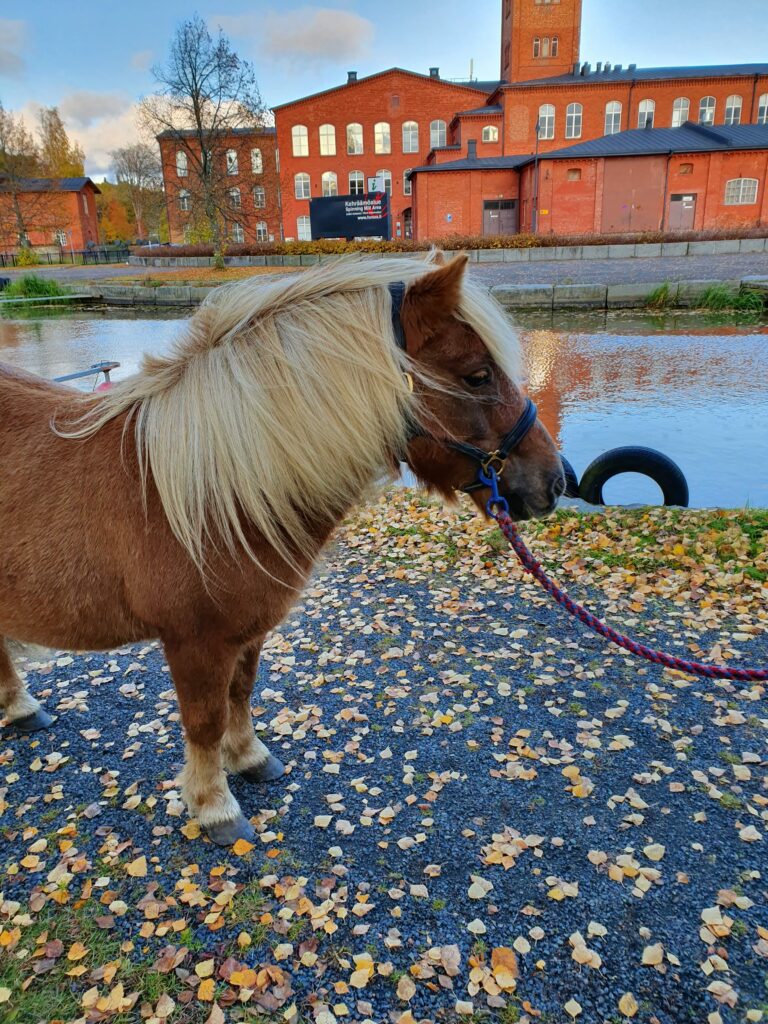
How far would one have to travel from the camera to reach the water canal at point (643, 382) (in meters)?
6.93

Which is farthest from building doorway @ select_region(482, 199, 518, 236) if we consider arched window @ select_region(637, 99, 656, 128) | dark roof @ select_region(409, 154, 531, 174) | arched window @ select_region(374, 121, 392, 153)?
arched window @ select_region(637, 99, 656, 128)

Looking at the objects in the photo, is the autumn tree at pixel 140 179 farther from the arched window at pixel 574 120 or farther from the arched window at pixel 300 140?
the arched window at pixel 574 120

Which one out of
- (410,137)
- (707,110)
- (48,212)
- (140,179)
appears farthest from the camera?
(140,179)

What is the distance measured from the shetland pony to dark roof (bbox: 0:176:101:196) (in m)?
65.7

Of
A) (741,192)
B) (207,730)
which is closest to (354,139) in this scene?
(741,192)

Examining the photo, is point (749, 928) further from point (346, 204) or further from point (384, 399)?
point (346, 204)

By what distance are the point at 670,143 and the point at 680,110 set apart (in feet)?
51.2

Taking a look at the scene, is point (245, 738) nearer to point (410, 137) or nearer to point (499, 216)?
point (499, 216)

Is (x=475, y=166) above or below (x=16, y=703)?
above

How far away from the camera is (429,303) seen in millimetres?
2096

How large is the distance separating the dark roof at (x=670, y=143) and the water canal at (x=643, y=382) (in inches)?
1129

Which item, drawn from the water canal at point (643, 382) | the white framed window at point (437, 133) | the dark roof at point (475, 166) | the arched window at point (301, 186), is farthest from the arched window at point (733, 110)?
the water canal at point (643, 382)

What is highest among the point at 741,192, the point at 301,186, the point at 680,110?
the point at 680,110

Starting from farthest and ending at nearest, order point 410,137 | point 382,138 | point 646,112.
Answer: point 410,137
point 382,138
point 646,112
